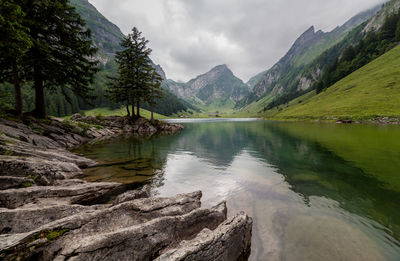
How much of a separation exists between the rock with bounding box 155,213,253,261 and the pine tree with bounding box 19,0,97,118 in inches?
1151

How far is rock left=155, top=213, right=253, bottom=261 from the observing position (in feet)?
15.5

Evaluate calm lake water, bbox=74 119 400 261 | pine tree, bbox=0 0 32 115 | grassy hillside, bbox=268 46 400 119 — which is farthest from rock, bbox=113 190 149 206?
grassy hillside, bbox=268 46 400 119

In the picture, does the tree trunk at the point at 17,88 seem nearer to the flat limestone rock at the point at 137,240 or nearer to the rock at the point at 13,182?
the rock at the point at 13,182

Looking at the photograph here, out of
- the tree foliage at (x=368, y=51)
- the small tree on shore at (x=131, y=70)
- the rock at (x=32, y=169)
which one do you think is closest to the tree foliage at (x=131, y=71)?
the small tree on shore at (x=131, y=70)

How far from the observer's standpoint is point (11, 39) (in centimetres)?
1673

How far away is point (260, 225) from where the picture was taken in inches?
332

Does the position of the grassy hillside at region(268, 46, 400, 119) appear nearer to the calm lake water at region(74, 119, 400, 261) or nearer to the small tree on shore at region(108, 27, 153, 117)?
the calm lake water at region(74, 119, 400, 261)

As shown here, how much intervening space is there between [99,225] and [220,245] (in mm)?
4160

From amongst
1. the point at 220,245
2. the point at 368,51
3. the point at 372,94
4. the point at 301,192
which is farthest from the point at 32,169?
the point at 368,51

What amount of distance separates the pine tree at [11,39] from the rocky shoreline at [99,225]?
1140 cm

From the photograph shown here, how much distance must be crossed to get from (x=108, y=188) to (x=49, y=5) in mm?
27234

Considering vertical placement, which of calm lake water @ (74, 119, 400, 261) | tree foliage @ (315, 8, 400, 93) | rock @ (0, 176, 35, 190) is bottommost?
calm lake water @ (74, 119, 400, 261)

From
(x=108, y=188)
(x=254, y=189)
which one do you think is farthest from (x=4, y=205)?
(x=254, y=189)

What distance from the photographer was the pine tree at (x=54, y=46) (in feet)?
74.0
